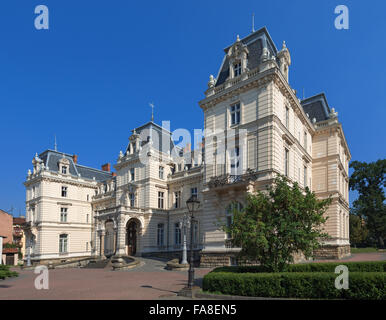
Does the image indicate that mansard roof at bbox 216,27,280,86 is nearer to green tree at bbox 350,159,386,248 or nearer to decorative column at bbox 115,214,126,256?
decorative column at bbox 115,214,126,256

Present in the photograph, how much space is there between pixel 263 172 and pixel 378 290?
43.0 feet

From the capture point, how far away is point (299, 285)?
1158cm

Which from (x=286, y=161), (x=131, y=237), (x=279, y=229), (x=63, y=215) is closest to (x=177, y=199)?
(x=131, y=237)

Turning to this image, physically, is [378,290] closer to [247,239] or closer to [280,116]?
[247,239]

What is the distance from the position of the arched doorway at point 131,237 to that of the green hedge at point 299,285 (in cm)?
2808

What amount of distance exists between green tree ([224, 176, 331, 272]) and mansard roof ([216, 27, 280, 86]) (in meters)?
14.8

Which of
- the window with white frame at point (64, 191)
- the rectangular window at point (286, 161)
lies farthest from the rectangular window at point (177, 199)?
the window with white frame at point (64, 191)

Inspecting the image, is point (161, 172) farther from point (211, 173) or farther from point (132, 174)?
point (211, 173)

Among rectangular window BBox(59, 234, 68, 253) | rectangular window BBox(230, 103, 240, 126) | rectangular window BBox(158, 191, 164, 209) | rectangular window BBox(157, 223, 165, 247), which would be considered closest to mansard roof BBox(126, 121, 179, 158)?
rectangular window BBox(158, 191, 164, 209)

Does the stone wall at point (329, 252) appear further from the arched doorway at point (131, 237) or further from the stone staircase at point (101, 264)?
the arched doorway at point (131, 237)

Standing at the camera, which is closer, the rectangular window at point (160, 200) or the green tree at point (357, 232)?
the rectangular window at point (160, 200)

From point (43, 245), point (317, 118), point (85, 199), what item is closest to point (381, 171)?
point (317, 118)

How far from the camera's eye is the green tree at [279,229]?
1382cm
